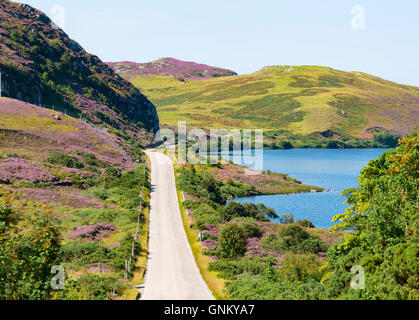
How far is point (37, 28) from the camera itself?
127 m

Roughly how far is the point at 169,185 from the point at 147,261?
34028 millimetres

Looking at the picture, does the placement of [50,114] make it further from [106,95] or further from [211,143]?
[211,143]

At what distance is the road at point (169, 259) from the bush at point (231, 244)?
298cm

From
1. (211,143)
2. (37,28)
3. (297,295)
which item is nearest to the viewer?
(297,295)

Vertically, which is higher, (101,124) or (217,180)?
(101,124)

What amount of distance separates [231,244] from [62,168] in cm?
3623

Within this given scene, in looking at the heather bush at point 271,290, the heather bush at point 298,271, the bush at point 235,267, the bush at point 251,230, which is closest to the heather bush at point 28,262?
the heather bush at point 271,290

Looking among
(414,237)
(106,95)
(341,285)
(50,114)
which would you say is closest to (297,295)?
(341,285)

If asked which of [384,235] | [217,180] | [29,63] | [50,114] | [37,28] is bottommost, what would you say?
[217,180]

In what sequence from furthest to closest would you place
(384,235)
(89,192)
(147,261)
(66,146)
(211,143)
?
1. (211,143)
2. (66,146)
3. (89,192)
4. (147,261)
5. (384,235)

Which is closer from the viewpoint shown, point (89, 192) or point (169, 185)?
point (89, 192)

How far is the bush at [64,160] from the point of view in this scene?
2485 inches

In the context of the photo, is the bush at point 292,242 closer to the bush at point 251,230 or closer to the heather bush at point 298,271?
the bush at point 251,230

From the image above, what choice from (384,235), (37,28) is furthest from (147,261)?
(37,28)
